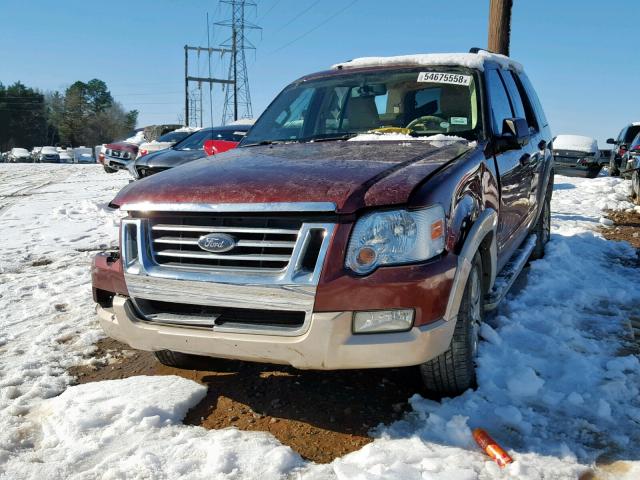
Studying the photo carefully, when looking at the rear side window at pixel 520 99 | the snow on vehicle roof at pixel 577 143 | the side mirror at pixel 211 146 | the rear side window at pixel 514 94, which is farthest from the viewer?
the snow on vehicle roof at pixel 577 143

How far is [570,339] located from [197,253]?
2.51 m

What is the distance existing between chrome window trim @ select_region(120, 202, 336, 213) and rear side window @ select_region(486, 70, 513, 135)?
1.81 metres

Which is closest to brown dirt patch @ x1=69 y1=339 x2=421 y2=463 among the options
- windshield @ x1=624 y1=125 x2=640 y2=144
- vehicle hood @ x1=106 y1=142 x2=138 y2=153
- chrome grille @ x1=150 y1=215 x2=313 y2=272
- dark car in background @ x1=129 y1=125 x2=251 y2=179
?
chrome grille @ x1=150 y1=215 x2=313 y2=272

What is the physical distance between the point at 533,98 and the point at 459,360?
12.3ft

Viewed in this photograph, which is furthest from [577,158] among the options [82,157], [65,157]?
[82,157]

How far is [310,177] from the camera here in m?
2.62

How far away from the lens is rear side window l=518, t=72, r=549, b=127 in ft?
17.7

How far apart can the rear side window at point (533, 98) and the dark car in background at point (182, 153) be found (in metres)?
4.16

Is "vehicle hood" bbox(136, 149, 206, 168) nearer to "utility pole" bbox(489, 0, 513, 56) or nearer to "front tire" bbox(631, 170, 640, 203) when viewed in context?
"utility pole" bbox(489, 0, 513, 56)

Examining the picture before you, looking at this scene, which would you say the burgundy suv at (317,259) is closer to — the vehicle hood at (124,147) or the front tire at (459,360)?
the front tire at (459,360)

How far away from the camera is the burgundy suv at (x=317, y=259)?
2398mm

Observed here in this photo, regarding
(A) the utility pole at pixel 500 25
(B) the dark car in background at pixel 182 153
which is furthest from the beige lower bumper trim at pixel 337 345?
(A) the utility pole at pixel 500 25

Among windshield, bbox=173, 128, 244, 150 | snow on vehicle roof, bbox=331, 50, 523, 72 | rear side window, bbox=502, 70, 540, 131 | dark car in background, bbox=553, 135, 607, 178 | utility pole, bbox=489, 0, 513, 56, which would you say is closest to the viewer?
snow on vehicle roof, bbox=331, 50, 523, 72

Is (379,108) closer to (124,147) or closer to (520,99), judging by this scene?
(520,99)
